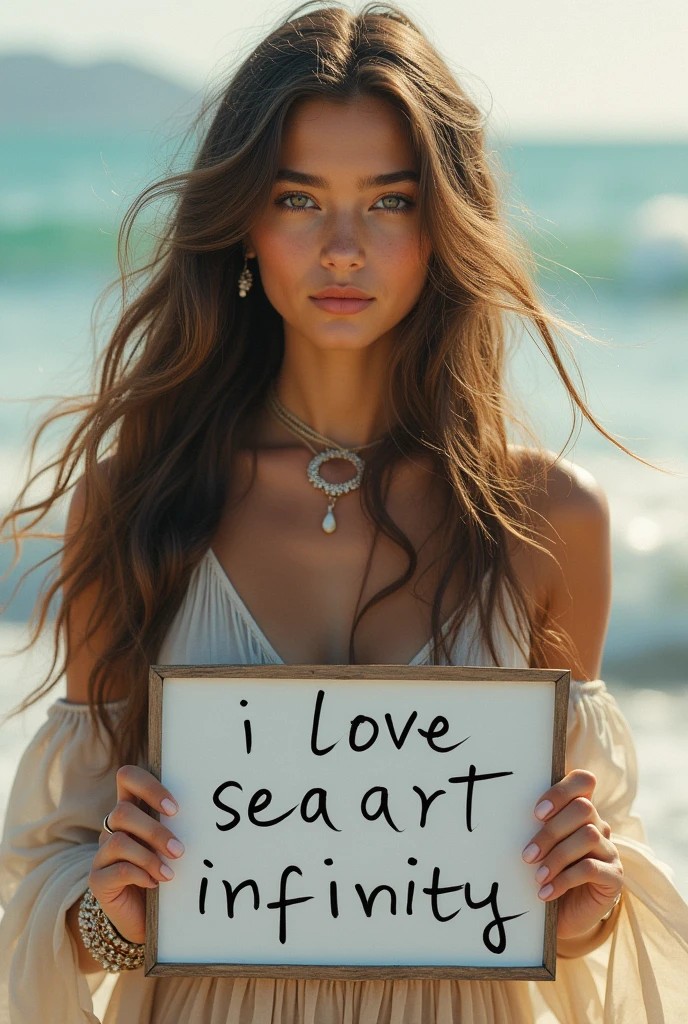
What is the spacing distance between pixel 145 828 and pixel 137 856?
0.04 meters

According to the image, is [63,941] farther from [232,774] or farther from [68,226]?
[68,226]

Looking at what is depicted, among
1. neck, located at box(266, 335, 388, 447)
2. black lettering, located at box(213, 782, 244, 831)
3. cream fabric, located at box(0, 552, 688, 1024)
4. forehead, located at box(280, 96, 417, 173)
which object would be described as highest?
forehead, located at box(280, 96, 417, 173)

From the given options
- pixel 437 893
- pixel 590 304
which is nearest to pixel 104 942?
pixel 437 893

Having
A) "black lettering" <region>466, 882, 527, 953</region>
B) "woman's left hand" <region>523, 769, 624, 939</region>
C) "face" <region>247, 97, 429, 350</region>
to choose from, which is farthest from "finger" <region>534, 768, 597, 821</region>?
"face" <region>247, 97, 429, 350</region>

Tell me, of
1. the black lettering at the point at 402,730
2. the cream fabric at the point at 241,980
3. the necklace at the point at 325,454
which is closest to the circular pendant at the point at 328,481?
the necklace at the point at 325,454

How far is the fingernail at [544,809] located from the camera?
1.73 metres

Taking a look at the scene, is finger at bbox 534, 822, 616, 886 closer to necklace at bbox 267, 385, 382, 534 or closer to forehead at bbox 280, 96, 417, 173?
necklace at bbox 267, 385, 382, 534

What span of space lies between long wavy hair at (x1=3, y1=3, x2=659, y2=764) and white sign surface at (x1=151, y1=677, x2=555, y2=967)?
32 cm

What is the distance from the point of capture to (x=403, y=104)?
205 centimetres

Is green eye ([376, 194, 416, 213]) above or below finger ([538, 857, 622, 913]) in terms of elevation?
above

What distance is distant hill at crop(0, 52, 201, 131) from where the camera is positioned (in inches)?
733

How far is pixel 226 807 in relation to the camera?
175 centimetres

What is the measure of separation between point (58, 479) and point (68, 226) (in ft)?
48.4

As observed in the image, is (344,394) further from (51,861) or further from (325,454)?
(51,861)
